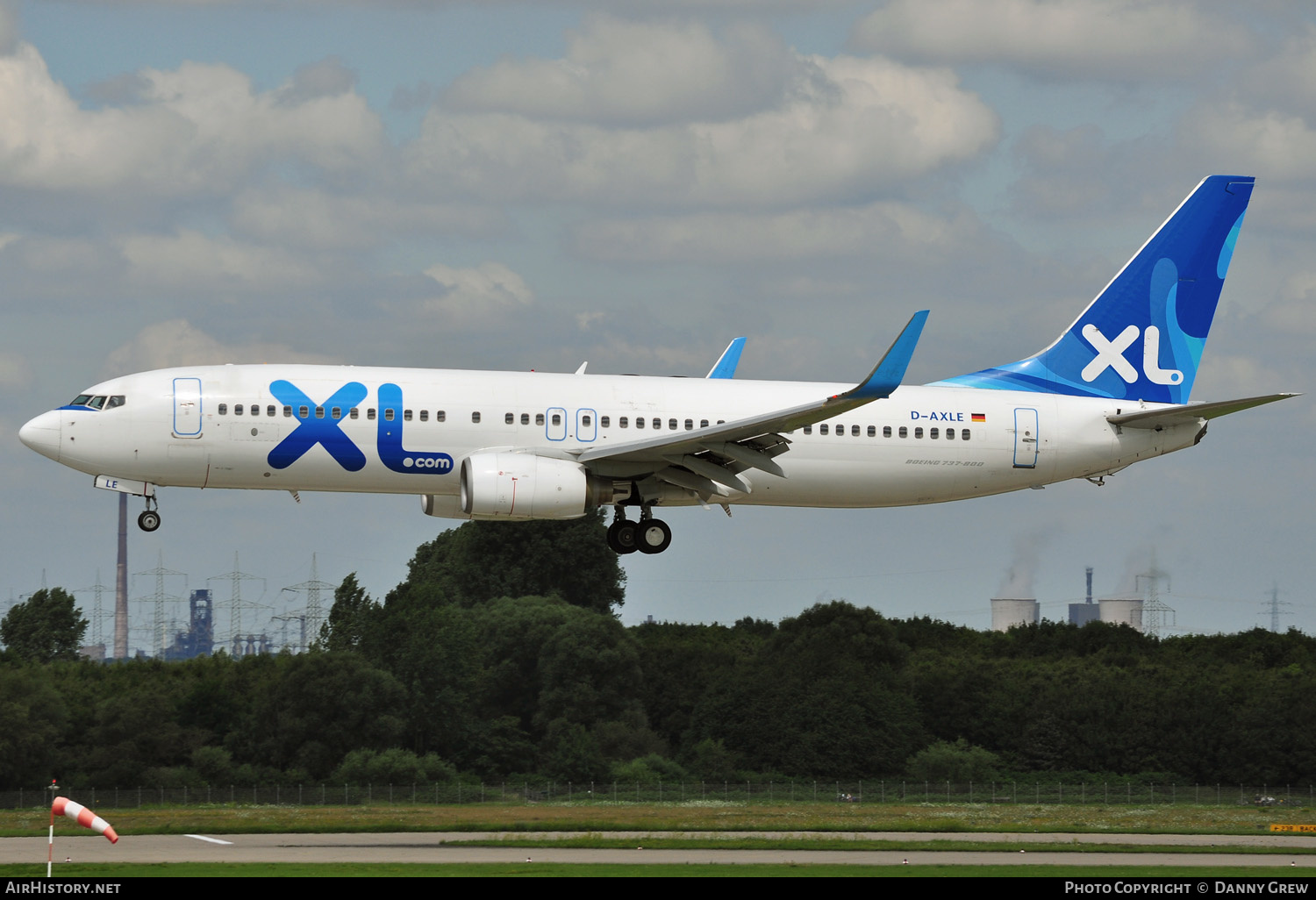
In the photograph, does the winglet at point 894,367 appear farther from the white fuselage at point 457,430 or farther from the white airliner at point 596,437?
the white fuselage at point 457,430

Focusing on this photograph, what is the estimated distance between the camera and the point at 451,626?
4323 inches

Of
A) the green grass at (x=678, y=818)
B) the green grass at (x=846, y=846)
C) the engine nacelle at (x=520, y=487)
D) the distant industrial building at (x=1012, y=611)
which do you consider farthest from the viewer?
the distant industrial building at (x=1012, y=611)

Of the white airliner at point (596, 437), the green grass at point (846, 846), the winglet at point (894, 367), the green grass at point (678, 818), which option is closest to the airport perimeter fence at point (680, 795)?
the green grass at point (678, 818)

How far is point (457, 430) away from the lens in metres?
42.5

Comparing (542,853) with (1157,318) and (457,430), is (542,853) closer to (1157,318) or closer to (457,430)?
(457,430)

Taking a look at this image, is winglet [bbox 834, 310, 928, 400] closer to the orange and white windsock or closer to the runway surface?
the runway surface

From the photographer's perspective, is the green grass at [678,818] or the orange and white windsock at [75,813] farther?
the green grass at [678,818]

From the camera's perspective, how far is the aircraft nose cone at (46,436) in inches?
1673

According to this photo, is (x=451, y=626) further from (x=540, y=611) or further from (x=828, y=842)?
(x=828, y=842)

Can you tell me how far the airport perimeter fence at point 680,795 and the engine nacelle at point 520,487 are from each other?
1204 inches

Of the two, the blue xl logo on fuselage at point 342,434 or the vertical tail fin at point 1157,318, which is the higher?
the vertical tail fin at point 1157,318

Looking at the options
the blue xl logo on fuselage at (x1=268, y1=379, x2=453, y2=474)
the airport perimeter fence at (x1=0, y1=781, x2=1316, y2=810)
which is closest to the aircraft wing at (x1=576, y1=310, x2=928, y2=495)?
the blue xl logo on fuselage at (x1=268, y1=379, x2=453, y2=474)

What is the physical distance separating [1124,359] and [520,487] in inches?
794
